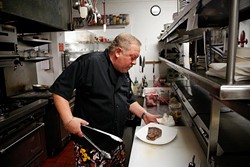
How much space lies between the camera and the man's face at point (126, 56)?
1.40m

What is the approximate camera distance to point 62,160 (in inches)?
113

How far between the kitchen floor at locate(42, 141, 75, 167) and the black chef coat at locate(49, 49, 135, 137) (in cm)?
158

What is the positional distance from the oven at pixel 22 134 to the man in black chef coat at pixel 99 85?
A: 851mm

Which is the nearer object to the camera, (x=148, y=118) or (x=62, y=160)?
(x=148, y=118)

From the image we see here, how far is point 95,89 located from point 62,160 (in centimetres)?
194

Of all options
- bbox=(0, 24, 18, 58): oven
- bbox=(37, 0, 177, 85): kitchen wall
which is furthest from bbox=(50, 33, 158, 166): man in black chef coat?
bbox=(37, 0, 177, 85): kitchen wall

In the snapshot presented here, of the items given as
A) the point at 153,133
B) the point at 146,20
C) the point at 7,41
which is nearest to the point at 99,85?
the point at 153,133

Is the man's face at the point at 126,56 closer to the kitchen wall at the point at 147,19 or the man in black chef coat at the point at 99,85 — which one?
the man in black chef coat at the point at 99,85

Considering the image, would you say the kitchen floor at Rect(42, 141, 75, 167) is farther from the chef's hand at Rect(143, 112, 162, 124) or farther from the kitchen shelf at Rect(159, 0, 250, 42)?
the kitchen shelf at Rect(159, 0, 250, 42)

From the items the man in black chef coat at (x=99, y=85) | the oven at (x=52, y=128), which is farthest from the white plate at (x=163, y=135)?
the oven at (x=52, y=128)

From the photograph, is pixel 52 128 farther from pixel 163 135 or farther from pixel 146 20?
pixel 146 20

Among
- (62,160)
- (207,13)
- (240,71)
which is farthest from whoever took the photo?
(62,160)

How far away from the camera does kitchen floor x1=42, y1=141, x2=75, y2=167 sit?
2772mm

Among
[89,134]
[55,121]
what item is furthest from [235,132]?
[55,121]
